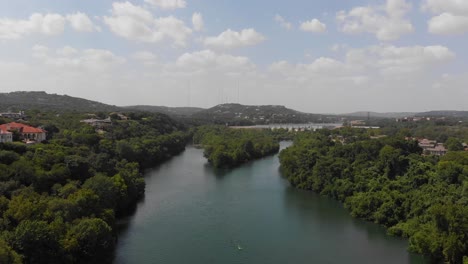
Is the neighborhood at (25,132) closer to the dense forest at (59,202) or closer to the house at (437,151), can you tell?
the dense forest at (59,202)

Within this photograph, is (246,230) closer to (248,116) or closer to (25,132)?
(25,132)

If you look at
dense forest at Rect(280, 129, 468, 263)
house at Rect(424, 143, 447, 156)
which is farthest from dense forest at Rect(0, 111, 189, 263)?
house at Rect(424, 143, 447, 156)

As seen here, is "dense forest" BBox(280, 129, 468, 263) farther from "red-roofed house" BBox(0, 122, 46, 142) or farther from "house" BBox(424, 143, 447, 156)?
"red-roofed house" BBox(0, 122, 46, 142)

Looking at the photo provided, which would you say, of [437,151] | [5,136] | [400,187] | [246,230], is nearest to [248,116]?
[437,151]

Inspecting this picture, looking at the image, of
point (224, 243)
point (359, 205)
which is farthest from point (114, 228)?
point (359, 205)

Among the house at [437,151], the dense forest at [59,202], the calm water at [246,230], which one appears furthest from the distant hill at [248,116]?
the dense forest at [59,202]

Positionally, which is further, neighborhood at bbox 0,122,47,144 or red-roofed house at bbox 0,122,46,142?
red-roofed house at bbox 0,122,46,142
